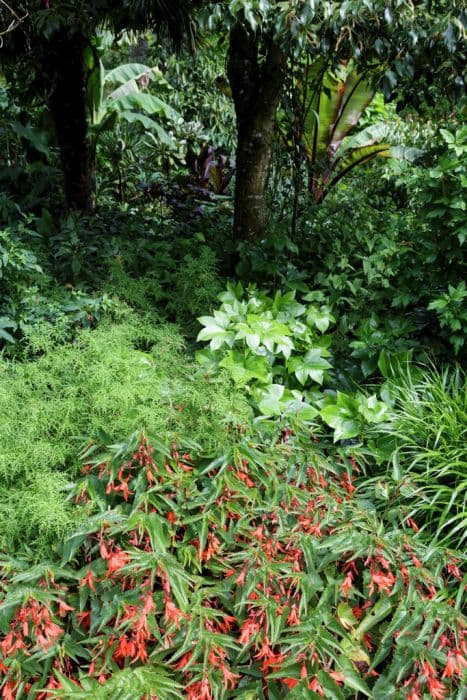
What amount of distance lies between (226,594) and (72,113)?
13.1 ft

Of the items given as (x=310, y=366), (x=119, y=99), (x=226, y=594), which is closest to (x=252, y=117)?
(x=310, y=366)

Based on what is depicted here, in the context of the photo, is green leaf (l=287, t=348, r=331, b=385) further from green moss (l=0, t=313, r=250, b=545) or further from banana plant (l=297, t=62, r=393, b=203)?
banana plant (l=297, t=62, r=393, b=203)

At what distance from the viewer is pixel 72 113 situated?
482 cm

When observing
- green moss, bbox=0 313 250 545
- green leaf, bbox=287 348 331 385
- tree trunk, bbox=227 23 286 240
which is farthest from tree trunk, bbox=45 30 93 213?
green leaf, bbox=287 348 331 385

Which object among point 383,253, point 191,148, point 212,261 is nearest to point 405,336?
point 383,253

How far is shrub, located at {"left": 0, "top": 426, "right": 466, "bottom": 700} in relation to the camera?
1911 mm

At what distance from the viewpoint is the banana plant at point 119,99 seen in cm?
610

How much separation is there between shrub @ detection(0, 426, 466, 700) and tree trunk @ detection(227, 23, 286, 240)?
7.46 ft

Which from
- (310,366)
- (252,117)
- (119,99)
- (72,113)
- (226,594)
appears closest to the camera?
(226,594)

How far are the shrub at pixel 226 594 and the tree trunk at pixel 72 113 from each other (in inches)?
123

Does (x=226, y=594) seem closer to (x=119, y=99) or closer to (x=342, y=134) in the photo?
(x=342, y=134)

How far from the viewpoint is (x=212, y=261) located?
3.80m

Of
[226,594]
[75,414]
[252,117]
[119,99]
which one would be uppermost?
Answer: [119,99]

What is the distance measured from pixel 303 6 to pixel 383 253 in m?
1.45
